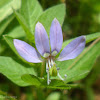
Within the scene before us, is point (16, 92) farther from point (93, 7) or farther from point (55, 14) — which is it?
point (93, 7)

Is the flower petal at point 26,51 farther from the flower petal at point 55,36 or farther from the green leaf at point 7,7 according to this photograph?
the green leaf at point 7,7

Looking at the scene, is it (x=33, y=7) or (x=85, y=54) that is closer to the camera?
(x=33, y=7)

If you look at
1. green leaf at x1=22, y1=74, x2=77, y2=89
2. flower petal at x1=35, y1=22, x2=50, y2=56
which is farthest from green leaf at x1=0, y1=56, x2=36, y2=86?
flower petal at x1=35, y1=22, x2=50, y2=56

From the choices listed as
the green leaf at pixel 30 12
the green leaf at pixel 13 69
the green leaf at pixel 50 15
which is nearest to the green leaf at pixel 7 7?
the green leaf at pixel 30 12

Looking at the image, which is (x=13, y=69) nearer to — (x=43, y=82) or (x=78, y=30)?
(x=43, y=82)

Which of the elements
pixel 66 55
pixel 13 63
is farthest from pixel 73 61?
pixel 13 63

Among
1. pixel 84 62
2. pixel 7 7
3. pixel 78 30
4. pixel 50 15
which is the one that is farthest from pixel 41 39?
pixel 78 30

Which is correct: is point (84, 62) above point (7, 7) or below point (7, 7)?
below
